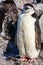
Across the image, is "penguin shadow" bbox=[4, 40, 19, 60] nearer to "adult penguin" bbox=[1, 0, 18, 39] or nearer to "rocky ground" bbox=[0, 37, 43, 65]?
"rocky ground" bbox=[0, 37, 43, 65]

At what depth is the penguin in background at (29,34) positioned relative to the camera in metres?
3.24

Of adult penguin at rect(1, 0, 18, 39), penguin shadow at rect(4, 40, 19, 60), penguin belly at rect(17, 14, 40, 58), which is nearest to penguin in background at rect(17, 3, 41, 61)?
penguin belly at rect(17, 14, 40, 58)

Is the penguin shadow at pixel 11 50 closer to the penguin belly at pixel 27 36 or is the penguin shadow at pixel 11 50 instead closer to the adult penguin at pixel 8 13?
the adult penguin at pixel 8 13

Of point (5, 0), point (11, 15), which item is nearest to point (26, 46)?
point (11, 15)

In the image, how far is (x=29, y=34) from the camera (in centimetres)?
326

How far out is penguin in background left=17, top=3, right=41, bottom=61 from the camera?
3236mm

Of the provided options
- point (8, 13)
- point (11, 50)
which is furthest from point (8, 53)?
point (8, 13)

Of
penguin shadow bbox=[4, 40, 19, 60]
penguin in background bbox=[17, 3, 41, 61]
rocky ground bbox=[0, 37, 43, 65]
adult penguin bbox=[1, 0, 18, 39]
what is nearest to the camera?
penguin in background bbox=[17, 3, 41, 61]

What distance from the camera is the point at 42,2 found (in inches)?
149

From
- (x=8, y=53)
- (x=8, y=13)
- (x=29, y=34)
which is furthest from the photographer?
(x=8, y=13)

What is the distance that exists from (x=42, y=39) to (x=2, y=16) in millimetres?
1017

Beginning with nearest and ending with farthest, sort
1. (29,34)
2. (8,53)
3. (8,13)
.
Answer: (29,34), (8,53), (8,13)

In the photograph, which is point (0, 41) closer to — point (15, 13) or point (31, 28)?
point (15, 13)

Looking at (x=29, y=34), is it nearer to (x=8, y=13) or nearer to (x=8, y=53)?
(x=8, y=53)
